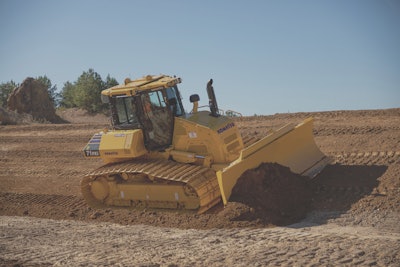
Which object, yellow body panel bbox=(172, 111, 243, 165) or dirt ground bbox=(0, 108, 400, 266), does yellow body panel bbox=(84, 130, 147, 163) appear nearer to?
yellow body panel bbox=(172, 111, 243, 165)

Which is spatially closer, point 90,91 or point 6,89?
point 90,91

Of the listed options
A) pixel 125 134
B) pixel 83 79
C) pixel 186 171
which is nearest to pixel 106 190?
pixel 125 134

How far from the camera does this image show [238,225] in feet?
29.2

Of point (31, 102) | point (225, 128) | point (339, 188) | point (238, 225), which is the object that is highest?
point (31, 102)

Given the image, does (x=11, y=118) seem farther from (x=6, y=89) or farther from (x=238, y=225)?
(x=238, y=225)

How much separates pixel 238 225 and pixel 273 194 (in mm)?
1060

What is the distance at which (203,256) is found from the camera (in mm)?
7410

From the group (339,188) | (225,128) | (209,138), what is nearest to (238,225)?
(209,138)

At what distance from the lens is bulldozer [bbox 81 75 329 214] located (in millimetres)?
10492

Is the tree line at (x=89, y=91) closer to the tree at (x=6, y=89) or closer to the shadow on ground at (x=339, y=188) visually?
the tree at (x=6, y=89)

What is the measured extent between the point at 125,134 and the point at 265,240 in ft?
14.9

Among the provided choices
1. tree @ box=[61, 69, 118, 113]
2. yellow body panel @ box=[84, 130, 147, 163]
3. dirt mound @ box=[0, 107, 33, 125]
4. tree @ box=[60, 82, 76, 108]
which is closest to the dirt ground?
yellow body panel @ box=[84, 130, 147, 163]

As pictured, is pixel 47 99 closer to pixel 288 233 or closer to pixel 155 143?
pixel 155 143

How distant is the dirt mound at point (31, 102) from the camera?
31266mm
